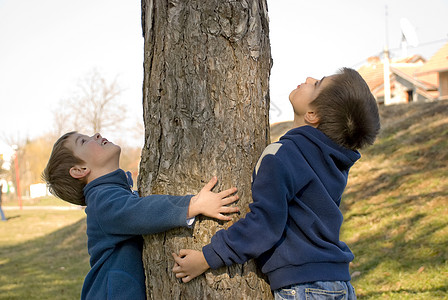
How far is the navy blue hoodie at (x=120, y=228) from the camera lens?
6.83 ft

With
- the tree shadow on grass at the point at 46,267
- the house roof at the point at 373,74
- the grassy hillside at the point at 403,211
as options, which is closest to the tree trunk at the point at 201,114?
the grassy hillside at the point at 403,211

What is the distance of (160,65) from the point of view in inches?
87.9

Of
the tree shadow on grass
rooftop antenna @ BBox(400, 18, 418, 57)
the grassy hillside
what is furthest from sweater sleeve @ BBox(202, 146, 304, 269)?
rooftop antenna @ BBox(400, 18, 418, 57)

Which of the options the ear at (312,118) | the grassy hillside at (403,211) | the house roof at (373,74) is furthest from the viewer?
the house roof at (373,74)

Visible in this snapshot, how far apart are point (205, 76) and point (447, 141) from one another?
8489mm

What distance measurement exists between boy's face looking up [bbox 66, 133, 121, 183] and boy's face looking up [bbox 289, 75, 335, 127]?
3.16 feet

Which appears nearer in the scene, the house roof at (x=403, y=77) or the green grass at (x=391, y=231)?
the green grass at (x=391, y=231)

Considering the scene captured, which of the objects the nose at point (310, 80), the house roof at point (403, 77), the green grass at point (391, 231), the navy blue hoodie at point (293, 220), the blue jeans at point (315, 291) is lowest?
the green grass at point (391, 231)

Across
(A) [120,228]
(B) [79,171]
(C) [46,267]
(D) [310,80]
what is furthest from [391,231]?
(C) [46,267]

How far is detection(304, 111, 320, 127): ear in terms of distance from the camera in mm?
2195

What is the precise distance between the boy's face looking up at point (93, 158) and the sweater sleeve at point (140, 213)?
0.28 m

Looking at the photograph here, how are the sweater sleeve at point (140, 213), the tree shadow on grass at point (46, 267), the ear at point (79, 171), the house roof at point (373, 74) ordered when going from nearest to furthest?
the sweater sleeve at point (140, 213)
the ear at point (79, 171)
the tree shadow on grass at point (46, 267)
the house roof at point (373, 74)

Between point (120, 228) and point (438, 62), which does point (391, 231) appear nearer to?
point (120, 228)

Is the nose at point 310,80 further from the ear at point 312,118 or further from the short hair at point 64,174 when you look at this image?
the short hair at point 64,174
